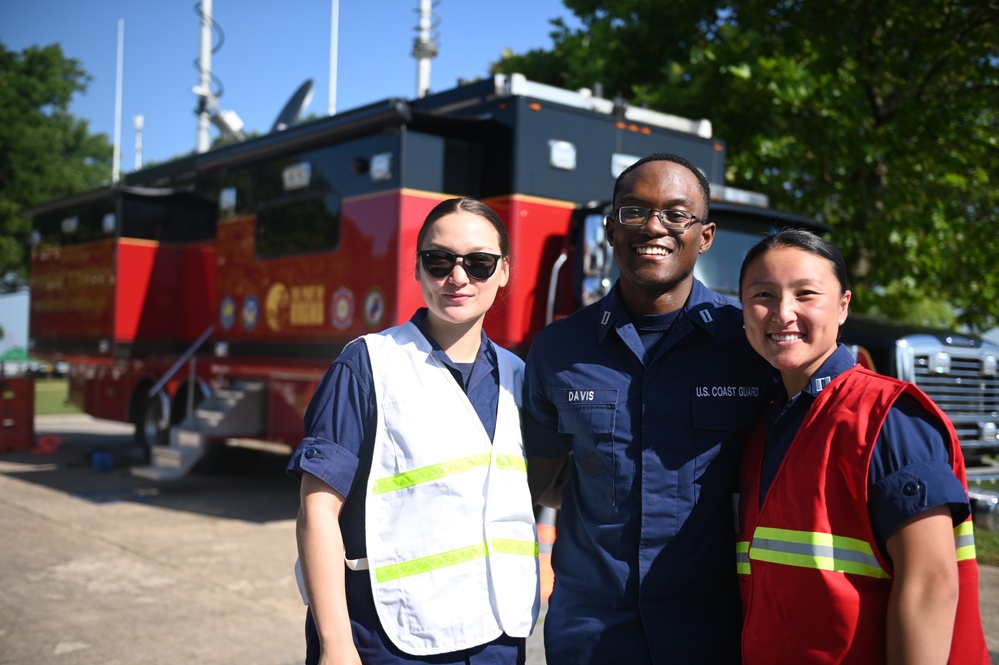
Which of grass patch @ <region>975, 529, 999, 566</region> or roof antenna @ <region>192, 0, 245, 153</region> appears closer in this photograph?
grass patch @ <region>975, 529, 999, 566</region>

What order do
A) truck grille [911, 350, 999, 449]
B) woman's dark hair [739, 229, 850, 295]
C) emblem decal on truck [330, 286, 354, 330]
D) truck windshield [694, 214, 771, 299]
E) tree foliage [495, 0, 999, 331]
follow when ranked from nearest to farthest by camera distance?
1. woman's dark hair [739, 229, 850, 295]
2. truck windshield [694, 214, 771, 299]
3. truck grille [911, 350, 999, 449]
4. emblem decal on truck [330, 286, 354, 330]
5. tree foliage [495, 0, 999, 331]

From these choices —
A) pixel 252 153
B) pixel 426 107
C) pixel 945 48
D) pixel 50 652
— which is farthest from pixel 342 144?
pixel 945 48

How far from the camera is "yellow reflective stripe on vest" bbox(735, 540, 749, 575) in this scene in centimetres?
195

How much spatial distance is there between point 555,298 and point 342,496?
4848 millimetres

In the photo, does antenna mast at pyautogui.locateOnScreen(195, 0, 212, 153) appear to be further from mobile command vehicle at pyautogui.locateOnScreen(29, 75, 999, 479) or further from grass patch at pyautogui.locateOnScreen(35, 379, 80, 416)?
mobile command vehicle at pyautogui.locateOnScreen(29, 75, 999, 479)

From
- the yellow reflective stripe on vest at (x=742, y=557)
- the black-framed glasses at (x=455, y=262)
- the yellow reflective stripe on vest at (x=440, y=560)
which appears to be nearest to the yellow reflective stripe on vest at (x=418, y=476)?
the yellow reflective stripe on vest at (x=440, y=560)

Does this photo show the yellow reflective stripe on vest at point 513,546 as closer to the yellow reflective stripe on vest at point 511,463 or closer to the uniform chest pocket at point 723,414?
the yellow reflective stripe on vest at point 511,463

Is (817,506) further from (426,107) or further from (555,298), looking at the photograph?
(426,107)

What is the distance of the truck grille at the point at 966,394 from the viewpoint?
6.49 m

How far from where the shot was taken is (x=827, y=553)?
1696 millimetres

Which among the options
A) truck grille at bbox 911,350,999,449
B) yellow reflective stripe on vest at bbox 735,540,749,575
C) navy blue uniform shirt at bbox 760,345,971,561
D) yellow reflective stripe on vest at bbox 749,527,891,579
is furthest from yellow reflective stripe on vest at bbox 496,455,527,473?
truck grille at bbox 911,350,999,449

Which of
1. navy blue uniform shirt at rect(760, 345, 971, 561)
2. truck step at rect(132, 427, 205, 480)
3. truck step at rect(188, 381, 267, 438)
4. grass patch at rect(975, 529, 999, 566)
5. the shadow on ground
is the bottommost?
the shadow on ground

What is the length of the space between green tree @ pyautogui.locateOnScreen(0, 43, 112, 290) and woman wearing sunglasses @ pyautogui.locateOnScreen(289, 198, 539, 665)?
3308 centimetres

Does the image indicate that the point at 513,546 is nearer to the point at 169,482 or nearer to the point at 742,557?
the point at 742,557
